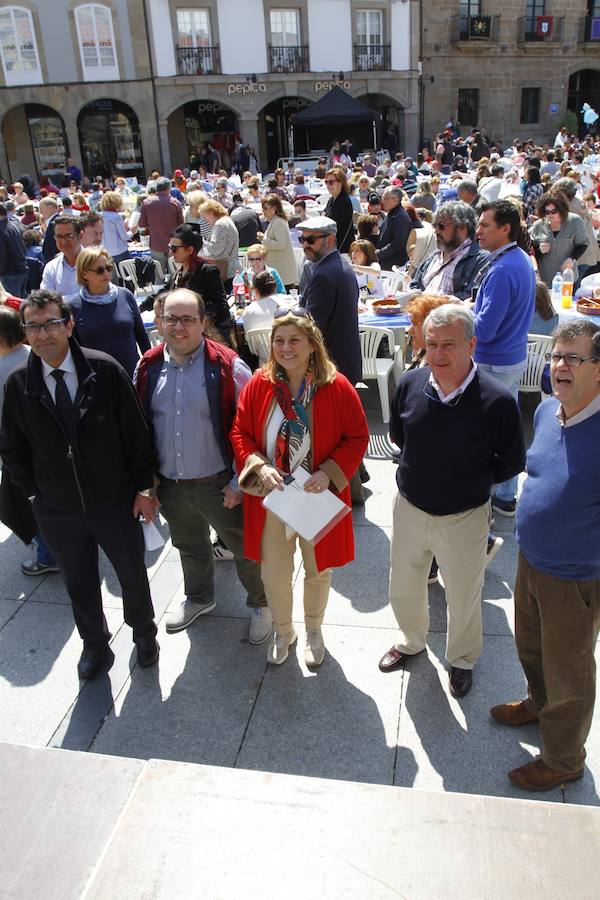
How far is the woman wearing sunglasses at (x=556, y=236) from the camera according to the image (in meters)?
6.15

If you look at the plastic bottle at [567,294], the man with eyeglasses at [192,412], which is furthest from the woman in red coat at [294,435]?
the plastic bottle at [567,294]

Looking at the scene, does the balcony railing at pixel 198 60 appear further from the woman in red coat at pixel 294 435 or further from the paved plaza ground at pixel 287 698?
the woman in red coat at pixel 294 435

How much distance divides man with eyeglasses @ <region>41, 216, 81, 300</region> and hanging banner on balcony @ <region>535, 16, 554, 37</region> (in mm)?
31625

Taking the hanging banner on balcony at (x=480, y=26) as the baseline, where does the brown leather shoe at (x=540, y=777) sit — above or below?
below

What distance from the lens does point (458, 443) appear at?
8.76 ft

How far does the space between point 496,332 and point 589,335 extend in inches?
66.8

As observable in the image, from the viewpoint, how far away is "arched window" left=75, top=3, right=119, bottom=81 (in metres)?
24.5

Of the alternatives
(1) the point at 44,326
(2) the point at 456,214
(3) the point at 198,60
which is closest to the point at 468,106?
(3) the point at 198,60

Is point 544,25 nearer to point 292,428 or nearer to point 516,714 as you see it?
point 292,428

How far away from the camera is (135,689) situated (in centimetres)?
329

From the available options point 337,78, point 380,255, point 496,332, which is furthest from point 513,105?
point 496,332

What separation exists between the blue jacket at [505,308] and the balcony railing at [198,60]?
85.5 feet

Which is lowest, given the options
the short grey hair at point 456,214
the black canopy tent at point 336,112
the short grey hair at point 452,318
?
the short grey hair at point 452,318

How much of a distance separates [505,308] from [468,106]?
30975 mm
